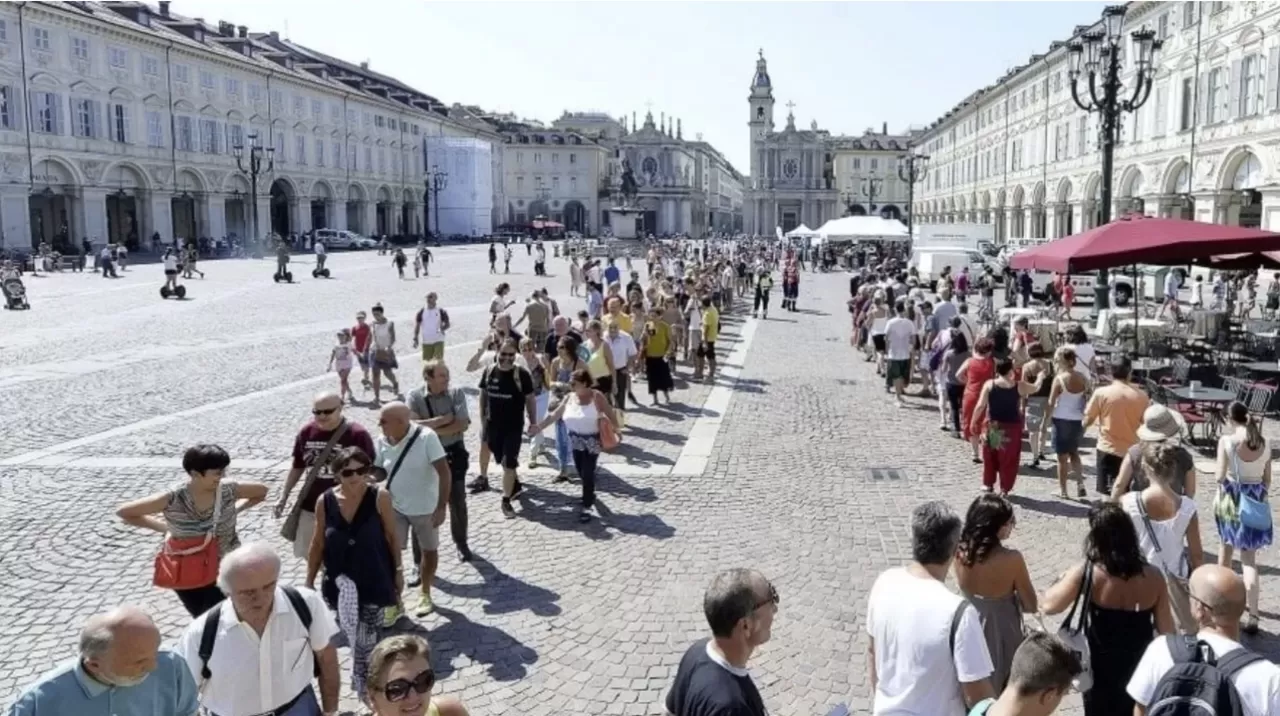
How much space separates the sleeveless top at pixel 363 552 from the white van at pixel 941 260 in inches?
1210

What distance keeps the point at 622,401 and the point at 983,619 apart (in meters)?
8.44

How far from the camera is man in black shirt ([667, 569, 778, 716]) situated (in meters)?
2.99

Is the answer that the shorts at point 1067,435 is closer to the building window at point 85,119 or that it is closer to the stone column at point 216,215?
the building window at point 85,119

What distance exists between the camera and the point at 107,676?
121 inches

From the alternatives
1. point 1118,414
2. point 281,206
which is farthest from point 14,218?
Result: point 1118,414

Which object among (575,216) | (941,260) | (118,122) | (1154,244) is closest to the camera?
(1154,244)

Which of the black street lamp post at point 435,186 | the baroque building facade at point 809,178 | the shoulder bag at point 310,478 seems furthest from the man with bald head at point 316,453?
the baroque building facade at point 809,178

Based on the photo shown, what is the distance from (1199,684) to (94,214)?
51010 millimetres

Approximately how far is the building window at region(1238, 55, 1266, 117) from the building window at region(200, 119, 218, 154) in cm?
4824

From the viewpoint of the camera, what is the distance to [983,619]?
4016 mm

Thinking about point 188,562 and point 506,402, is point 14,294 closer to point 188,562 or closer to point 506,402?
point 506,402

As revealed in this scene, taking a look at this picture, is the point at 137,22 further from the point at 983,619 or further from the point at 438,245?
the point at 983,619

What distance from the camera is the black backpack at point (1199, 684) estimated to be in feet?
9.77

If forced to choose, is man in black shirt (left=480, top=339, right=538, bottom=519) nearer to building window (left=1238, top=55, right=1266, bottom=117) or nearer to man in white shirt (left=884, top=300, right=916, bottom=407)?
man in white shirt (left=884, top=300, right=916, bottom=407)
